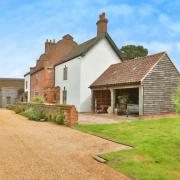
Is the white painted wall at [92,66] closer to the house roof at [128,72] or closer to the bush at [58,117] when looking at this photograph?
the house roof at [128,72]

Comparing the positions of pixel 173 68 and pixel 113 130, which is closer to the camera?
Result: pixel 113 130

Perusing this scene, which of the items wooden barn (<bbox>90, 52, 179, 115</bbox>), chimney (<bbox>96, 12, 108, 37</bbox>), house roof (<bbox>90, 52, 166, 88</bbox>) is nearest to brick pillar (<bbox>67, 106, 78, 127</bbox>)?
wooden barn (<bbox>90, 52, 179, 115</bbox>)

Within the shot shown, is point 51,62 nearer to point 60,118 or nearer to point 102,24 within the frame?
Answer: point 102,24

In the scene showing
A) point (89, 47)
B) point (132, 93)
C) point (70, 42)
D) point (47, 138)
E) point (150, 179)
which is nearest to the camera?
point (150, 179)

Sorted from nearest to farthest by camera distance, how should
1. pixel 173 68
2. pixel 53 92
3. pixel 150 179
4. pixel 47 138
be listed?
1. pixel 150 179
2. pixel 47 138
3. pixel 173 68
4. pixel 53 92

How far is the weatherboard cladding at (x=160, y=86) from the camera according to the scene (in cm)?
2494

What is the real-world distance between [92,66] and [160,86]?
10.4 meters

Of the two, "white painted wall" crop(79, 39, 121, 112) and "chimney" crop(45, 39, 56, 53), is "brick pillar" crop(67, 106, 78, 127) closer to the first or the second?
"white painted wall" crop(79, 39, 121, 112)

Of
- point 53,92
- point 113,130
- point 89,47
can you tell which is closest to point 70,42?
point 53,92

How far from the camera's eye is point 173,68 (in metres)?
26.8

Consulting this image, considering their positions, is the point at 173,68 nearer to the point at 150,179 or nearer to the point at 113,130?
the point at 113,130

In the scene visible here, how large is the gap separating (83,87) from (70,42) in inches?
531

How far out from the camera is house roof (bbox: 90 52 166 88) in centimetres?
2594

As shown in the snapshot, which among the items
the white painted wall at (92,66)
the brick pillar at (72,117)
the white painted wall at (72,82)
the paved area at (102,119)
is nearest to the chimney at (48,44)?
Result: the white painted wall at (72,82)
